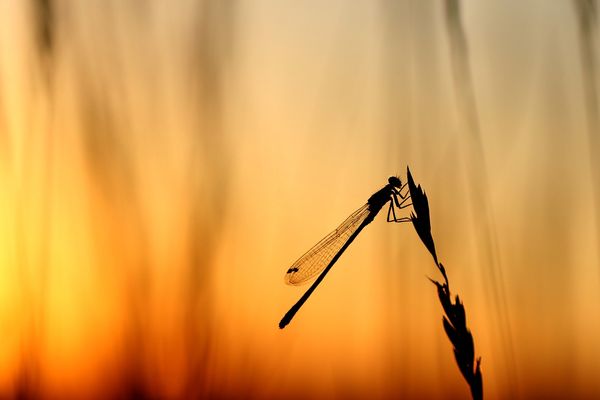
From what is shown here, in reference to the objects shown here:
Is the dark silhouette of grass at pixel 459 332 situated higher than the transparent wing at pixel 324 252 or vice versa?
the transparent wing at pixel 324 252

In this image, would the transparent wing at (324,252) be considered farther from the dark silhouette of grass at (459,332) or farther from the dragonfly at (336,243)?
the dark silhouette of grass at (459,332)

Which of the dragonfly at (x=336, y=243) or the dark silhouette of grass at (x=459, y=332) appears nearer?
the dark silhouette of grass at (x=459, y=332)

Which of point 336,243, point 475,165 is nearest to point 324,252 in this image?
point 336,243

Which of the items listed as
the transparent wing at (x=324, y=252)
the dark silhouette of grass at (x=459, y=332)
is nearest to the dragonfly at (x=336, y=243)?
the transparent wing at (x=324, y=252)

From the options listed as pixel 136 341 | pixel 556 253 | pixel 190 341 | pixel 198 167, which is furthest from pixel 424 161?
pixel 136 341

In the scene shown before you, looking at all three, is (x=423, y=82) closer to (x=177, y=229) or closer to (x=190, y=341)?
(x=177, y=229)

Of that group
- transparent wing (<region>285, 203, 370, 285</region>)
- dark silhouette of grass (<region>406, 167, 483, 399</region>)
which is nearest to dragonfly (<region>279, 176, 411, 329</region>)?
transparent wing (<region>285, 203, 370, 285</region>)

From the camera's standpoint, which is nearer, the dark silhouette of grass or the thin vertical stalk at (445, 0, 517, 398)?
the dark silhouette of grass

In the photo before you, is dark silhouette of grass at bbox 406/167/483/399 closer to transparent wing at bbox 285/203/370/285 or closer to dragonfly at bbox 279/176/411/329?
dragonfly at bbox 279/176/411/329
